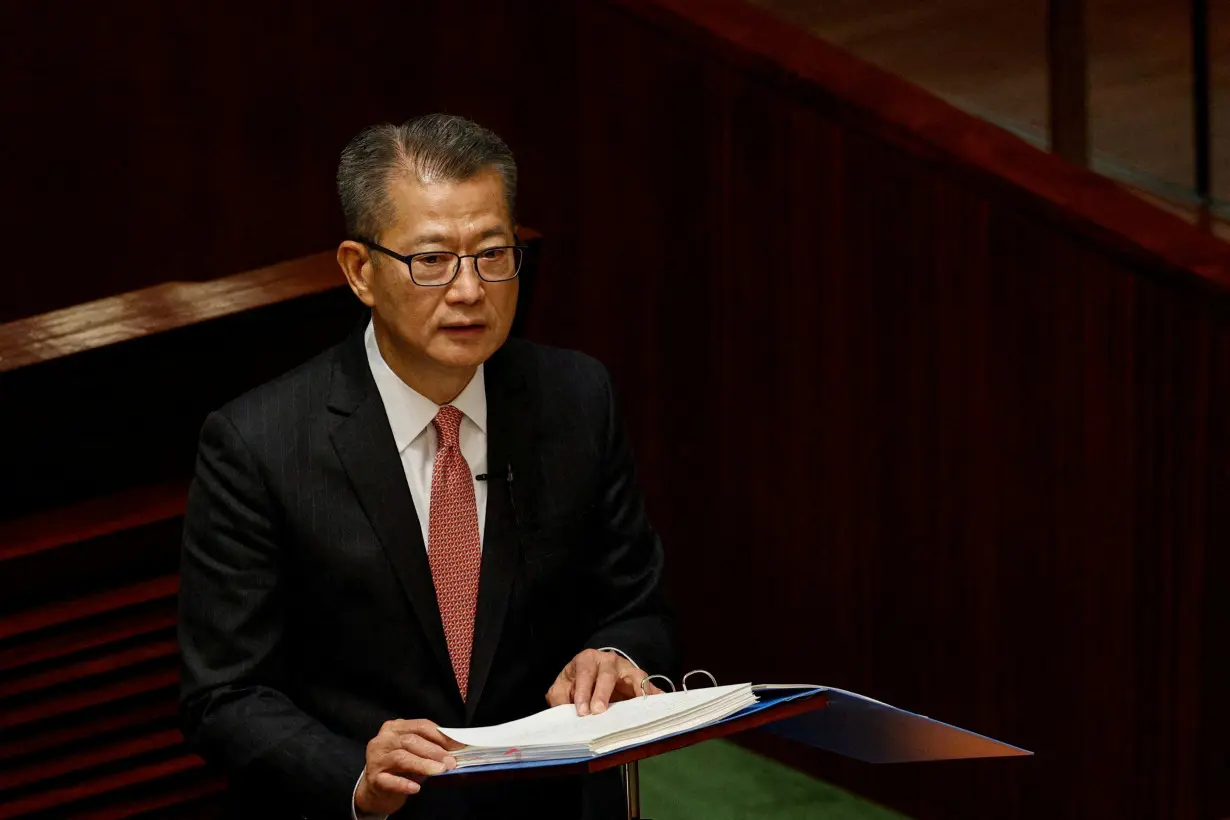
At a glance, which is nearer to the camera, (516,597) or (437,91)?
(516,597)

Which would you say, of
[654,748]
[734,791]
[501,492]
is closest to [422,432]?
[501,492]

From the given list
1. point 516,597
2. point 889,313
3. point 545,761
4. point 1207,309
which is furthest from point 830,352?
point 545,761

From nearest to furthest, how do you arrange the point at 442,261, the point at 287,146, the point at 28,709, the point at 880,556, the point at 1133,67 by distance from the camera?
the point at 442,261 < the point at 28,709 < the point at 880,556 < the point at 1133,67 < the point at 287,146

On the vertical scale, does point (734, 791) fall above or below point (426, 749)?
below

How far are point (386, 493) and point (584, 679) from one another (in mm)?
307

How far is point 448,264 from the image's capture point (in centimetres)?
193

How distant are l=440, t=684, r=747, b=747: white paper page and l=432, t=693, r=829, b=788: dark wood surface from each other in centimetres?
5

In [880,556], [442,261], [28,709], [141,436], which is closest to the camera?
[442,261]

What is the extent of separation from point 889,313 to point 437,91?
1.17m

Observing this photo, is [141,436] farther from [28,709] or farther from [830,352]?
[830,352]

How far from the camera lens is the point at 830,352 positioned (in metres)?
3.00

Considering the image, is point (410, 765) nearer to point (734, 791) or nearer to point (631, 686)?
point (631, 686)

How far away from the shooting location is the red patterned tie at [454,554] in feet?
6.62

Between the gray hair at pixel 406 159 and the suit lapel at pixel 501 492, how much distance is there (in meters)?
0.26
